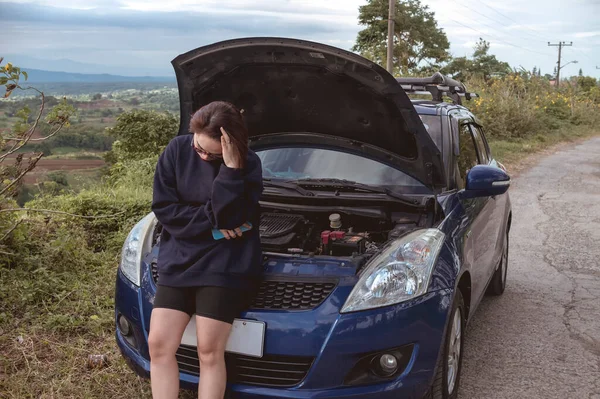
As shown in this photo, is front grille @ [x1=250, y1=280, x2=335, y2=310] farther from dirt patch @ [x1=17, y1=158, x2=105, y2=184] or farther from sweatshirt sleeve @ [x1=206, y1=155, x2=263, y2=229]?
dirt patch @ [x1=17, y1=158, x2=105, y2=184]

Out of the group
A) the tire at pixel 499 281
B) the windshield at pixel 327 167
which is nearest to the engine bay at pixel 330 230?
the windshield at pixel 327 167

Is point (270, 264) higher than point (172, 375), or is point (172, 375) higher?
point (270, 264)

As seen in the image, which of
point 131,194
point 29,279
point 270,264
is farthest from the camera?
point 131,194

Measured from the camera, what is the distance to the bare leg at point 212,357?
2.68 meters

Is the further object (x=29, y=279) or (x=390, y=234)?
(x=29, y=279)

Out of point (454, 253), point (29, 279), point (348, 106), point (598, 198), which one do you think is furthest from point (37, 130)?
point (598, 198)

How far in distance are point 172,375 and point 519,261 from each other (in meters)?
4.62

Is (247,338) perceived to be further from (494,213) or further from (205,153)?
(494,213)

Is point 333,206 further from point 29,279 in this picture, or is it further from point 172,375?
point 29,279

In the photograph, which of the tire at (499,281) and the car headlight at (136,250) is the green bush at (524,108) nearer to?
the tire at (499,281)

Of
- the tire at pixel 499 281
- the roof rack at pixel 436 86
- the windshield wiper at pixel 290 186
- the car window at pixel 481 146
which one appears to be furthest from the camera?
the tire at pixel 499 281

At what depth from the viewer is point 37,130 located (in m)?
4.75

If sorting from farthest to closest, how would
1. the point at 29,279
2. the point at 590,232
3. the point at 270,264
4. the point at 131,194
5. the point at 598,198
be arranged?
the point at 598,198 → the point at 590,232 → the point at 131,194 → the point at 29,279 → the point at 270,264

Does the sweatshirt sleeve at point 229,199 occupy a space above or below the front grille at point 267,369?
above
